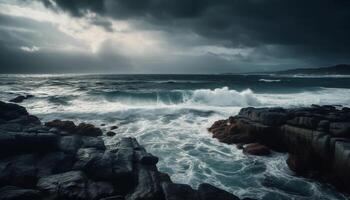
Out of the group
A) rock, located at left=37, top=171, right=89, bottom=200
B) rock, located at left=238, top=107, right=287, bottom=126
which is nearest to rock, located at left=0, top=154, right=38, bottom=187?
rock, located at left=37, top=171, right=89, bottom=200

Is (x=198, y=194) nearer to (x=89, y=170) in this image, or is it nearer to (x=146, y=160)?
(x=146, y=160)

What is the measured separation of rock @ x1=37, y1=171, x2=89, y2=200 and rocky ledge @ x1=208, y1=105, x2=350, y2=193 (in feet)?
28.1

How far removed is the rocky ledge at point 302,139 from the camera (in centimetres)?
956

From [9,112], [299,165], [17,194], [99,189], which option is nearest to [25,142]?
[17,194]

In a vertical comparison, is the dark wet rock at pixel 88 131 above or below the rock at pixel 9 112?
below

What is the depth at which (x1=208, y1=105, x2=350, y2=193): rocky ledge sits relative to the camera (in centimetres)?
956

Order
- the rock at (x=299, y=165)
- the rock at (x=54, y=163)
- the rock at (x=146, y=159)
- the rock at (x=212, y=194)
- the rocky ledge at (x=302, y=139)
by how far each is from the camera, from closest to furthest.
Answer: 1. the rock at (x=212, y=194)
2. the rock at (x=54, y=163)
3. the rocky ledge at (x=302, y=139)
4. the rock at (x=146, y=159)
5. the rock at (x=299, y=165)

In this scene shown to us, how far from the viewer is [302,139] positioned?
11.7m

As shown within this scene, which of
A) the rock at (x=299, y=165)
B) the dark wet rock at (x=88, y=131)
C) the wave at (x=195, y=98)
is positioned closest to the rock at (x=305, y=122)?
the rock at (x=299, y=165)

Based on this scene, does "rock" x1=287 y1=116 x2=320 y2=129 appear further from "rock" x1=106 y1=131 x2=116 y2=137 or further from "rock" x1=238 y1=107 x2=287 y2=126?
"rock" x1=106 y1=131 x2=116 y2=137

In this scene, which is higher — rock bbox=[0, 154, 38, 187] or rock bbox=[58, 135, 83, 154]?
rock bbox=[58, 135, 83, 154]

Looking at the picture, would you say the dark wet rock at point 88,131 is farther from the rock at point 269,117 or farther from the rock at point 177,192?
the rock at point 269,117

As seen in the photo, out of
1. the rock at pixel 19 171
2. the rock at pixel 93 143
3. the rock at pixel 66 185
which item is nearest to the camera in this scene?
the rock at pixel 66 185

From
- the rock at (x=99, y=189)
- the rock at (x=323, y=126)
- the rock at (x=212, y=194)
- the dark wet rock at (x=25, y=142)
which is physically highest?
the rock at (x=323, y=126)
